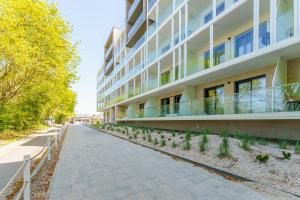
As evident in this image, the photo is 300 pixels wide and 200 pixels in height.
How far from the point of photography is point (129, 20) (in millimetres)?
32438

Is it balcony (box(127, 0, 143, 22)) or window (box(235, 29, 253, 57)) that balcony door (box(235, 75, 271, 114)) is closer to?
window (box(235, 29, 253, 57))

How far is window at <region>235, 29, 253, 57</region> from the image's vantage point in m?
12.5

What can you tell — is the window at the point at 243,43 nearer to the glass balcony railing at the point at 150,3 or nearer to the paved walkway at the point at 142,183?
the paved walkway at the point at 142,183

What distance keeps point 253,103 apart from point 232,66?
2775 millimetres

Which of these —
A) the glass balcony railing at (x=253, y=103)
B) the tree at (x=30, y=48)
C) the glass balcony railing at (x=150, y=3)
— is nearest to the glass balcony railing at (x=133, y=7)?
the glass balcony railing at (x=150, y=3)

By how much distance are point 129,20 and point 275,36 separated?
2679 cm

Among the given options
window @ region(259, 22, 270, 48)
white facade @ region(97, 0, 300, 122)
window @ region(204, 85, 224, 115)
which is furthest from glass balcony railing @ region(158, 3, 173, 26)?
window @ region(204, 85, 224, 115)

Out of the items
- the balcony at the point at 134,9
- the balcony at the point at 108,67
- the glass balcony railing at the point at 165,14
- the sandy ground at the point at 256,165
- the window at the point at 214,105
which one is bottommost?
the sandy ground at the point at 256,165

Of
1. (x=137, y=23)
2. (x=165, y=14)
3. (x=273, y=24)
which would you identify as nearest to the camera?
(x=273, y=24)

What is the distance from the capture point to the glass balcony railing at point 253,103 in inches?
340

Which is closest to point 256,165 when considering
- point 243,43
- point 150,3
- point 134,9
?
point 243,43

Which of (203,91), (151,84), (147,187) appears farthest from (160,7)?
(147,187)

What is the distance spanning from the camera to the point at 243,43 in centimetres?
1309

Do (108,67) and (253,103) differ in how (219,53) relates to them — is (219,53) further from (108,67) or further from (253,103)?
(108,67)
